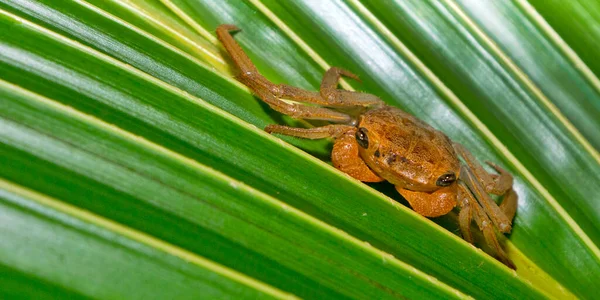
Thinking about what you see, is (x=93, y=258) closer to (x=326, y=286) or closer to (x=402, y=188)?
(x=326, y=286)

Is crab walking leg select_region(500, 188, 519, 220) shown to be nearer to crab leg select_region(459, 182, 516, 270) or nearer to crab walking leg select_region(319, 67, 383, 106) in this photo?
crab leg select_region(459, 182, 516, 270)

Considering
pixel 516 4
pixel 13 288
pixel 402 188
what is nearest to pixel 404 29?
pixel 516 4

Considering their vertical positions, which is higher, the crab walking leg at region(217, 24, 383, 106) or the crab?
the crab walking leg at region(217, 24, 383, 106)

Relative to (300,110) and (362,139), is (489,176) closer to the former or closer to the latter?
(362,139)

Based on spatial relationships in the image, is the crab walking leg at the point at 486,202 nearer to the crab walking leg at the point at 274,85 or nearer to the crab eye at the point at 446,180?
the crab eye at the point at 446,180

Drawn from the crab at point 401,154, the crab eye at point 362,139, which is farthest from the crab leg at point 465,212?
the crab eye at point 362,139

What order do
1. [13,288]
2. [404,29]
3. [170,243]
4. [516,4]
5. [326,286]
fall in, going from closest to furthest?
1. [13,288]
2. [170,243]
3. [326,286]
4. [516,4]
5. [404,29]

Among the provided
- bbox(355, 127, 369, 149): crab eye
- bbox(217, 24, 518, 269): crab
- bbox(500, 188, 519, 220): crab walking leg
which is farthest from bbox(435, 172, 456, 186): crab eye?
bbox(355, 127, 369, 149): crab eye
